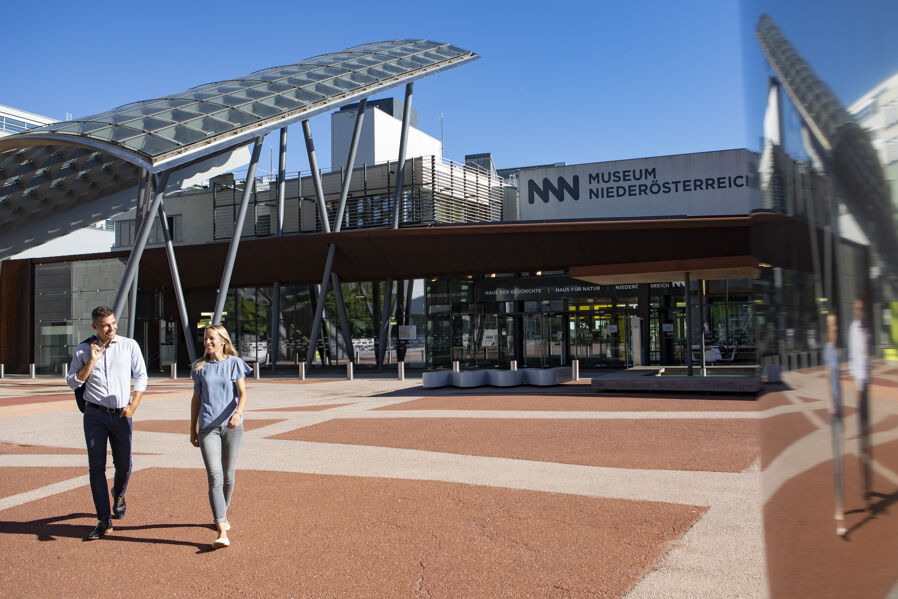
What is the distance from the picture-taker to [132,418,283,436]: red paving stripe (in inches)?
506

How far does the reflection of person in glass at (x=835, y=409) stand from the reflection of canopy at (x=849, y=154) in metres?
0.14

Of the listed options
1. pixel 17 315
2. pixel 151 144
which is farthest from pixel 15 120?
pixel 151 144

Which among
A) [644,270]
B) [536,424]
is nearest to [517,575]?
[536,424]

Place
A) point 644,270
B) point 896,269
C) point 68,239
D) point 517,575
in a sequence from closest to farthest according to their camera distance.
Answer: point 896,269 → point 517,575 → point 644,270 → point 68,239

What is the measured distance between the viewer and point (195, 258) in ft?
110

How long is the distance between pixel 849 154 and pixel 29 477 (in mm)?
9981

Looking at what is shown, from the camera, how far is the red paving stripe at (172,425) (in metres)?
12.9

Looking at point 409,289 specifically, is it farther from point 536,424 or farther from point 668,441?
point 668,441

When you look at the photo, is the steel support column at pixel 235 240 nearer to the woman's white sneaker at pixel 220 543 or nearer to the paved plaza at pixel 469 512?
the paved plaza at pixel 469 512

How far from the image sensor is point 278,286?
33719 mm

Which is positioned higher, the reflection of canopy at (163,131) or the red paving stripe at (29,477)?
the reflection of canopy at (163,131)

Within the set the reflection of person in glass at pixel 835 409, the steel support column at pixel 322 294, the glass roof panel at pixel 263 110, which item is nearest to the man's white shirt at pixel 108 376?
the reflection of person in glass at pixel 835 409

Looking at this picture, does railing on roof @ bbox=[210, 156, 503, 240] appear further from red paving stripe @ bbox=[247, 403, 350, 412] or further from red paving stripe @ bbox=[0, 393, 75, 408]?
red paving stripe @ bbox=[247, 403, 350, 412]

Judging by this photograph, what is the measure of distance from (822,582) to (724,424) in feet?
38.1
